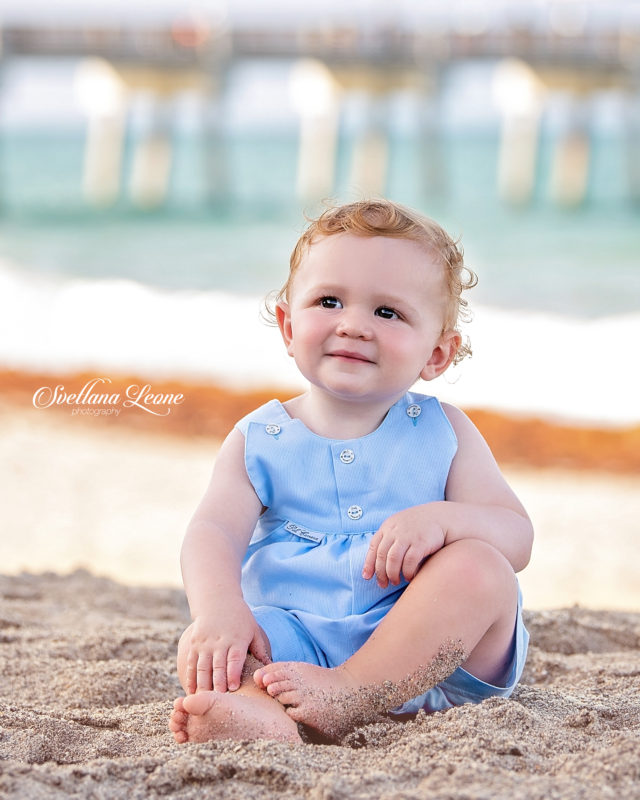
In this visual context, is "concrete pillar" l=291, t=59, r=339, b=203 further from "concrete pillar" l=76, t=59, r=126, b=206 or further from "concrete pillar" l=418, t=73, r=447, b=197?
"concrete pillar" l=76, t=59, r=126, b=206

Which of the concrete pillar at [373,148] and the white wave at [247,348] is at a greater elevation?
the concrete pillar at [373,148]

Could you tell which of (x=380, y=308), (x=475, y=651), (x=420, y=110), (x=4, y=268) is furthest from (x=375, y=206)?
(x=420, y=110)

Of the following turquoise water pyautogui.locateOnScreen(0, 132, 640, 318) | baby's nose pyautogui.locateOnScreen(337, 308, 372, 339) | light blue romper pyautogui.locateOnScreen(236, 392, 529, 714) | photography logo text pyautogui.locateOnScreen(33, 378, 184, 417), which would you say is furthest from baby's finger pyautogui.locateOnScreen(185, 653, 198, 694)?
photography logo text pyautogui.locateOnScreen(33, 378, 184, 417)

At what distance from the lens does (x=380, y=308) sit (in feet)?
4.59

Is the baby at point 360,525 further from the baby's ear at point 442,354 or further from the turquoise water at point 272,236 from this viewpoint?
the turquoise water at point 272,236

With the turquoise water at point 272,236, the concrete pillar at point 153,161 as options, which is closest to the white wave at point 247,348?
the turquoise water at point 272,236

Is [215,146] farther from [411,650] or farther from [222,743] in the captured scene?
[222,743]

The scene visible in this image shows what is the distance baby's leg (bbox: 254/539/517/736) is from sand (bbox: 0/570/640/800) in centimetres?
4

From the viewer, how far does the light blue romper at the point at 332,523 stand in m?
1.36

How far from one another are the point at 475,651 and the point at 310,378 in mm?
447

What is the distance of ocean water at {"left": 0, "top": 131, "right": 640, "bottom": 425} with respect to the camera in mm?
6828

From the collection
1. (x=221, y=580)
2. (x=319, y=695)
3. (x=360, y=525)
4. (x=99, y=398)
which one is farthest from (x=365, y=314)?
(x=99, y=398)

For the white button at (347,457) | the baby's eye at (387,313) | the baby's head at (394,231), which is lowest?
the white button at (347,457)

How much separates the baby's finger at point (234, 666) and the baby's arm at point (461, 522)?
0.64 feet
